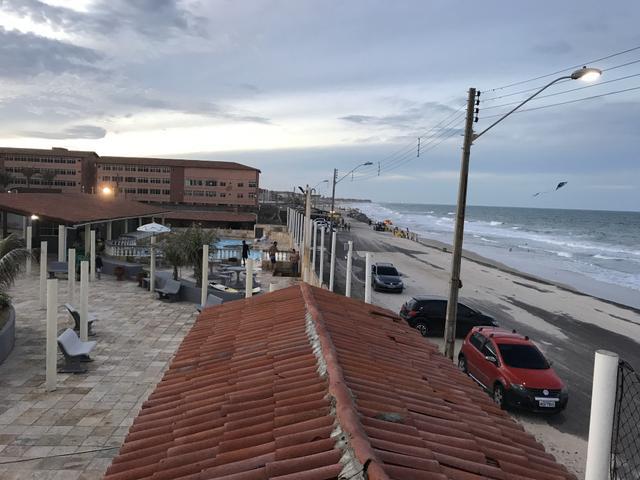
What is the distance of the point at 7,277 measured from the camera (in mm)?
11906

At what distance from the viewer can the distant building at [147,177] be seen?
68.4m

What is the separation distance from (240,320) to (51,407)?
4.38 metres

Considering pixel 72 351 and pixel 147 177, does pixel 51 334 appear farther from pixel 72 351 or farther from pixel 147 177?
pixel 147 177

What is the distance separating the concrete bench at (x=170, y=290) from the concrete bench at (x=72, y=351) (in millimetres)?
6951

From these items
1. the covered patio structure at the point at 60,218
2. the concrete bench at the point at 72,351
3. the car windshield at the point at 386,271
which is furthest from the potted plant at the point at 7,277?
the car windshield at the point at 386,271

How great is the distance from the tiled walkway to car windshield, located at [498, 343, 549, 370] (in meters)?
8.01

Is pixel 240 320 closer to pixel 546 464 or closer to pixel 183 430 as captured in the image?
pixel 183 430

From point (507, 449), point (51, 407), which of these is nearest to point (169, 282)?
point (51, 407)

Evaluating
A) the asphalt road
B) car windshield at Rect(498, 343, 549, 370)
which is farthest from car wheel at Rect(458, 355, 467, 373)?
the asphalt road

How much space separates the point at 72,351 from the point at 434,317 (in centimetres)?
1151

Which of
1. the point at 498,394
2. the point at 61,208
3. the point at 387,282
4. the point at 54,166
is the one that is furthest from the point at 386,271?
the point at 54,166

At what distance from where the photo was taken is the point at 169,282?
18.7m

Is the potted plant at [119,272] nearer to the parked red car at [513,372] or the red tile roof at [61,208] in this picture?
the red tile roof at [61,208]

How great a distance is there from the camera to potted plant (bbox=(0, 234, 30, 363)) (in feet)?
37.0
